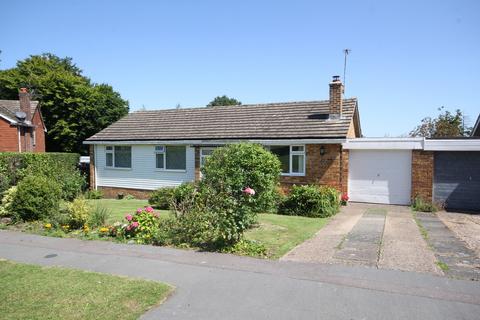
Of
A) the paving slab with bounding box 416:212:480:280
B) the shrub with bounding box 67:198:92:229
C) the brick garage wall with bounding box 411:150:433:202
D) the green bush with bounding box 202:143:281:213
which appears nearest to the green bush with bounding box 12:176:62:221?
the shrub with bounding box 67:198:92:229

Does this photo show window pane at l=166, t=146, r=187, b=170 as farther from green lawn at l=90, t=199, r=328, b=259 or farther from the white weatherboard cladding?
green lawn at l=90, t=199, r=328, b=259

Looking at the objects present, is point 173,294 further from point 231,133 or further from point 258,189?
point 231,133

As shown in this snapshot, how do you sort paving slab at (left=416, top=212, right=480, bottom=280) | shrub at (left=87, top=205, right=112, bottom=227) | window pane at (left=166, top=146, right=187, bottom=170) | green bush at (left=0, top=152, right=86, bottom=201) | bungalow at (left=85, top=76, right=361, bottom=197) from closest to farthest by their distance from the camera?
paving slab at (left=416, top=212, right=480, bottom=280), shrub at (left=87, top=205, right=112, bottom=227), green bush at (left=0, top=152, right=86, bottom=201), bungalow at (left=85, top=76, right=361, bottom=197), window pane at (left=166, top=146, right=187, bottom=170)

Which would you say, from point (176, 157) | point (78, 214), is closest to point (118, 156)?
A: point (176, 157)

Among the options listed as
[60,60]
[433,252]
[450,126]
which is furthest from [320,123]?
[60,60]

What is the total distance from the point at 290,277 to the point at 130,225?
182 inches

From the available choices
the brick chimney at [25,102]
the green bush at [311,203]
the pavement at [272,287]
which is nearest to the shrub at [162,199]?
the green bush at [311,203]

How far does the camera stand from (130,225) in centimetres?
916

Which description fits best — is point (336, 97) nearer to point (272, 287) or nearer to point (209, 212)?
point (209, 212)

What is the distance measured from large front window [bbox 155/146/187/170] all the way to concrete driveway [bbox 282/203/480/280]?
929 centimetres

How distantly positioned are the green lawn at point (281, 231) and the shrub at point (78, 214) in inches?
42.0

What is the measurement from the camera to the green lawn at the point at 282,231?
8.28 metres

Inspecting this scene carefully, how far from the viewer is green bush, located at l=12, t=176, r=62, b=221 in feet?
37.0

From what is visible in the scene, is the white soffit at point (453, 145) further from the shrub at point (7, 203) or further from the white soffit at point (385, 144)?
the shrub at point (7, 203)
